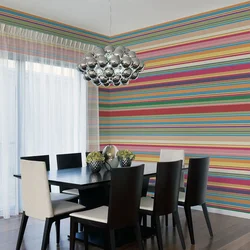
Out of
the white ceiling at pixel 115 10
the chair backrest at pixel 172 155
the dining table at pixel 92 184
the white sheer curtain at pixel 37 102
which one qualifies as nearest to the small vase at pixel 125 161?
the dining table at pixel 92 184

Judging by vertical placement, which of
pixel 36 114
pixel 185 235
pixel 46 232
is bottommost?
pixel 185 235

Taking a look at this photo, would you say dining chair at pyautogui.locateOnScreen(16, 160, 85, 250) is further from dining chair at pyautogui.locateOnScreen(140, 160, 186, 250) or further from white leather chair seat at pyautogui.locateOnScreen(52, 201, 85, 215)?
dining chair at pyautogui.locateOnScreen(140, 160, 186, 250)

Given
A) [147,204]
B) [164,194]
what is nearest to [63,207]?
[147,204]

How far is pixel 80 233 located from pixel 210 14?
341 cm

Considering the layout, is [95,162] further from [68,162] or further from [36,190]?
[68,162]

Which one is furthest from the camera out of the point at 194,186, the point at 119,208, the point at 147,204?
the point at 194,186

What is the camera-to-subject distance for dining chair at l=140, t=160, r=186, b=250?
9.99ft

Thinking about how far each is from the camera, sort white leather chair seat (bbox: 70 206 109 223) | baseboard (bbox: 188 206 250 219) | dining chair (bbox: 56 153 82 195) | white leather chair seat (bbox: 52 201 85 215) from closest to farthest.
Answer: white leather chair seat (bbox: 70 206 109 223), white leather chair seat (bbox: 52 201 85 215), dining chair (bbox: 56 153 82 195), baseboard (bbox: 188 206 250 219)

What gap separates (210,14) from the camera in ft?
15.6

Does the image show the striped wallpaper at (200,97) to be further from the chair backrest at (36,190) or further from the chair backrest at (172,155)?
the chair backrest at (36,190)

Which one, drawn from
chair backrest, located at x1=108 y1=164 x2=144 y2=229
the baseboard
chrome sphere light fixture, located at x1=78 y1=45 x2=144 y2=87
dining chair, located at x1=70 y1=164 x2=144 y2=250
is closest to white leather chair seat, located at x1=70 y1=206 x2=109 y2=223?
dining chair, located at x1=70 y1=164 x2=144 y2=250

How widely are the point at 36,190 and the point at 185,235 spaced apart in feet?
5.55

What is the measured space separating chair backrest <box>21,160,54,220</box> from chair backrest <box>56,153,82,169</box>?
3.44 feet

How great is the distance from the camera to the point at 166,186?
10.2 feet
